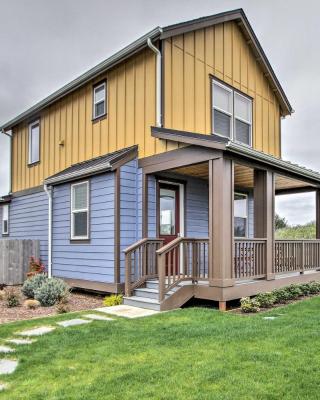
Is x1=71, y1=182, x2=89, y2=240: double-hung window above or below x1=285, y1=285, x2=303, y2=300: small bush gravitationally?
above

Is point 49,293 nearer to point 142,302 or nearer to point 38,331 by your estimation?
point 142,302

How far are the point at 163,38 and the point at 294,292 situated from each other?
632 cm

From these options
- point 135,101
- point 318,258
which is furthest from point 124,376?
point 318,258

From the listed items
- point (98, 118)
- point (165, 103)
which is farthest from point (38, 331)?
point (98, 118)

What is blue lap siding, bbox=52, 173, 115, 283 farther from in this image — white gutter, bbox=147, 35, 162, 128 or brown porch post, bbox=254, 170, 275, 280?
brown porch post, bbox=254, 170, 275, 280

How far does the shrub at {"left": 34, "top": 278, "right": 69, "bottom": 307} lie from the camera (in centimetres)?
820

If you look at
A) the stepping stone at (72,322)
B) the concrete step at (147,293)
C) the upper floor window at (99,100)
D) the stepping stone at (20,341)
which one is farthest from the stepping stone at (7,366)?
the upper floor window at (99,100)

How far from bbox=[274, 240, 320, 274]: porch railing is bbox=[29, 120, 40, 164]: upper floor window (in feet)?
27.5

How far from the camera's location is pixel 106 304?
26.4 feet

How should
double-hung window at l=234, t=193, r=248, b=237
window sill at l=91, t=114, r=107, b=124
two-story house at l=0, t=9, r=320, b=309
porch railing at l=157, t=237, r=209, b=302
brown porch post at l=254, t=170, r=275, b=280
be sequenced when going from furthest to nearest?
double-hung window at l=234, t=193, r=248, b=237, window sill at l=91, t=114, r=107, b=124, brown porch post at l=254, t=170, r=275, b=280, two-story house at l=0, t=9, r=320, b=309, porch railing at l=157, t=237, r=209, b=302

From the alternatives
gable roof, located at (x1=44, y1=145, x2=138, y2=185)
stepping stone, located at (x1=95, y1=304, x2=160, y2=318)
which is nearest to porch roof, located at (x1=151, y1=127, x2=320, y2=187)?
gable roof, located at (x1=44, y1=145, x2=138, y2=185)

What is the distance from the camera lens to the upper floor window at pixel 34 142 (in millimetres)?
13386

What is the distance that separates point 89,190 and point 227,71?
194 inches

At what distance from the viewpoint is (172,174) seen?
9.47 m
